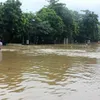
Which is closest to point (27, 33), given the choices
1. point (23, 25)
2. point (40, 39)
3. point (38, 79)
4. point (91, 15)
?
point (23, 25)

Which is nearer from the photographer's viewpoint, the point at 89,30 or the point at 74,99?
the point at 74,99

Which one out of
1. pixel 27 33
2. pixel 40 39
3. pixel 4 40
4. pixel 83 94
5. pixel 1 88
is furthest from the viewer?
pixel 40 39

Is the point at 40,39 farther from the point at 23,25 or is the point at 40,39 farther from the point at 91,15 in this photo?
the point at 91,15

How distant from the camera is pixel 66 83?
883cm

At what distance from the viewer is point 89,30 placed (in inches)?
3553

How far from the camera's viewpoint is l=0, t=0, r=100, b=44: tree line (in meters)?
49.4

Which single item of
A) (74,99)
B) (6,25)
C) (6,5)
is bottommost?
(74,99)

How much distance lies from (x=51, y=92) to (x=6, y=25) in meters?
42.8

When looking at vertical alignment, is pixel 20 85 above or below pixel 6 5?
below

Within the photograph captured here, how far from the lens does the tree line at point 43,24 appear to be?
49375 mm

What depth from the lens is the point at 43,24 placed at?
59844 mm

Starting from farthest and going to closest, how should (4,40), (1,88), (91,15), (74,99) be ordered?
1. (91,15)
2. (4,40)
3. (1,88)
4. (74,99)

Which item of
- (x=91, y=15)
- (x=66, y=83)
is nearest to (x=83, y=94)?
(x=66, y=83)

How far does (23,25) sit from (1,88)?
4471 centimetres
